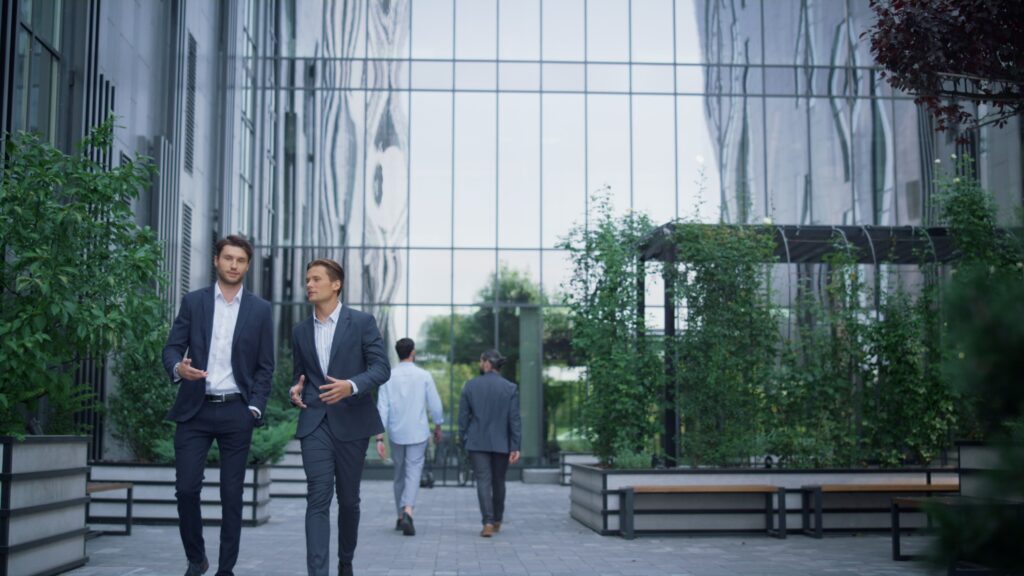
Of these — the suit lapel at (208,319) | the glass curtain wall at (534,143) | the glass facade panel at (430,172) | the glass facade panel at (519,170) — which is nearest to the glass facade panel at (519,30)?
the glass curtain wall at (534,143)

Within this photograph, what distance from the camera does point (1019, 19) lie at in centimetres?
679

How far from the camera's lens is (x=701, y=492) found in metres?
10.8

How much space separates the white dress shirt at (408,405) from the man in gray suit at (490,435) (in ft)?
1.18

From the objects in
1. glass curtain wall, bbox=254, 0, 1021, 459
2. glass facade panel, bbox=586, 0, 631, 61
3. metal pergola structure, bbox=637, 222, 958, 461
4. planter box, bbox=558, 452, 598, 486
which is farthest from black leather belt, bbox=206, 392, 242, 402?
glass facade panel, bbox=586, 0, 631, 61

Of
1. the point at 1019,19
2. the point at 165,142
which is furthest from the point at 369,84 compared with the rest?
the point at 1019,19

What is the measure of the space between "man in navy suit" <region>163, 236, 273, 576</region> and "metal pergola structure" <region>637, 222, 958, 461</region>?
7075 mm

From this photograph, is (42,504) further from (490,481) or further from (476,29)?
(476,29)

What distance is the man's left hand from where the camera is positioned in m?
5.94

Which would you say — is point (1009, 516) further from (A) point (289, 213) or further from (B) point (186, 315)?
(A) point (289, 213)

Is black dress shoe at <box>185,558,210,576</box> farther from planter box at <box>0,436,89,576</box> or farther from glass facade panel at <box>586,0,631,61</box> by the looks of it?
glass facade panel at <box>586,0,631,61</box>

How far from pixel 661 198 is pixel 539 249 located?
2.80 meters

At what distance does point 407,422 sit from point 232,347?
16.8ft

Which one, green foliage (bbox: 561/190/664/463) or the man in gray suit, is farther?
green foliage (bbox: 561/190/664/463)

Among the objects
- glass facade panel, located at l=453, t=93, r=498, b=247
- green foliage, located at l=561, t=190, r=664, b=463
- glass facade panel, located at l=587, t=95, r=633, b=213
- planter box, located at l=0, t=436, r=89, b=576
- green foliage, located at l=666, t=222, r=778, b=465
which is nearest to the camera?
planter box, located at l=0, t=436, r=89, b=576
